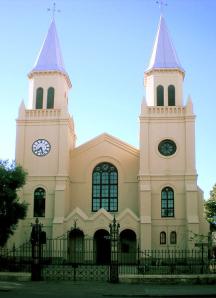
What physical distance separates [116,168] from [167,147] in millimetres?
5404

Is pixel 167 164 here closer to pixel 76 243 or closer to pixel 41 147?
pixel 76 243

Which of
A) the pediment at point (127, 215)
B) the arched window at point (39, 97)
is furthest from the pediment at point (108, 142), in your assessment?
the pediment at point (127, 215)

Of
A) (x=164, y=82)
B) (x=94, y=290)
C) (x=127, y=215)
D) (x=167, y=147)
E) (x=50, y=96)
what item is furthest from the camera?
(x=50, y=96)

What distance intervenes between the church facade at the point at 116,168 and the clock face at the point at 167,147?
0.32ft

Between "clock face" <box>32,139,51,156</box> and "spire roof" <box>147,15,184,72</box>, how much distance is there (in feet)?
42.2

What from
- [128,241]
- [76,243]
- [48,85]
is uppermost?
[48,85]

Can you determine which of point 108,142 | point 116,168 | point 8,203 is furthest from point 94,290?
point 108,142

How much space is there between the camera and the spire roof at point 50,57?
48750 millimetres

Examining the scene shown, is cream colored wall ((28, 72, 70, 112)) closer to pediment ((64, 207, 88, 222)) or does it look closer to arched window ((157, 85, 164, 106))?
arched window ((157, 85, 164, 106))

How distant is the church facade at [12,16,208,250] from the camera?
43438 mm

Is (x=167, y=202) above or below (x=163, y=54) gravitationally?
below

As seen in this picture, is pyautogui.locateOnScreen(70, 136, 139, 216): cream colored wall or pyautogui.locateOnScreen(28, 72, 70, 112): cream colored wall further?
pyautogui.locateOnScreen(28, 72, 70, 112): cream colored wall

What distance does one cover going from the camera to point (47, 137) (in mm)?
46875

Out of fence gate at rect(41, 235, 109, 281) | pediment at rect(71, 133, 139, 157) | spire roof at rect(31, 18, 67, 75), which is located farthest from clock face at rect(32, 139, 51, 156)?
fence gate at rect(41, 235, 109, 281)
